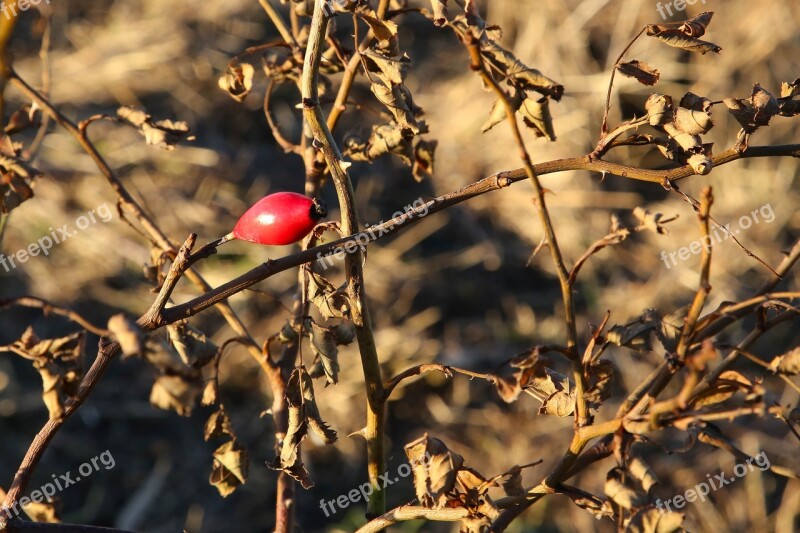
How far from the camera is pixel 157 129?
1.43m

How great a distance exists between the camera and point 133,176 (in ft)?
12.7

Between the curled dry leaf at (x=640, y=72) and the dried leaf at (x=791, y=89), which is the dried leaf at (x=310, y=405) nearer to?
the curled dry leaf at (x=640, y=72)

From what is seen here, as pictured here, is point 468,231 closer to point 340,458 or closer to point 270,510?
point 340,458

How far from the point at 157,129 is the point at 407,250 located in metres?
2.41

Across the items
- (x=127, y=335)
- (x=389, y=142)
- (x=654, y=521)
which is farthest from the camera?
(x=389, y=142)

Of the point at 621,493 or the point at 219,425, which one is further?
the point at 219,425

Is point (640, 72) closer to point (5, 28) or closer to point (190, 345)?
point (190, 345)

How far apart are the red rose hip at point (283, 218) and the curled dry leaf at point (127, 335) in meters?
0.29

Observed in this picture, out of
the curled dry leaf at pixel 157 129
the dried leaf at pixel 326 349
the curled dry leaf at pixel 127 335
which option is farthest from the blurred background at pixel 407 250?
the curled dry leaf at pixel 127 335

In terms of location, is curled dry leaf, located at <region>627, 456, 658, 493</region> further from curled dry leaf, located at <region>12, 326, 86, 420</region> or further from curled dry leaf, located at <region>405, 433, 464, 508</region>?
curled dry leaf, located at <region>12, 326, 86, 420</region>

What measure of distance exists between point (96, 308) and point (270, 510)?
1.13m

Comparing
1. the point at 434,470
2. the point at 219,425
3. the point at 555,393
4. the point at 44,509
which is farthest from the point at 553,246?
the point at 44,509

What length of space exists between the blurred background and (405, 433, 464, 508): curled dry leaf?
83.4 inches

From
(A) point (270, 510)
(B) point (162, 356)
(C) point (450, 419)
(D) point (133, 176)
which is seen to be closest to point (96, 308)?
(D) point (133, 176)
